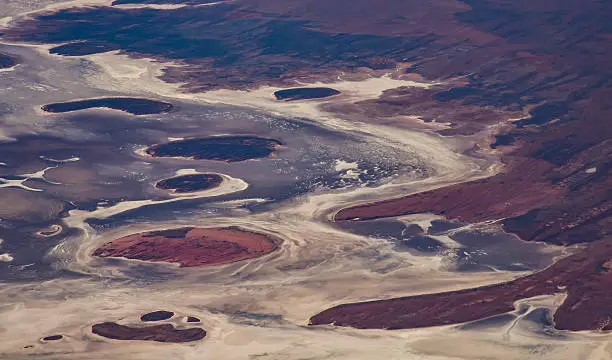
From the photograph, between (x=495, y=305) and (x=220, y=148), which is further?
(x=220, y=148)

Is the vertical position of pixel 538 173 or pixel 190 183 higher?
pixel 190 183

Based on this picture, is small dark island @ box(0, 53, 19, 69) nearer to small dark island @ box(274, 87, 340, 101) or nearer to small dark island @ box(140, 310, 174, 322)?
small dark island @ box(274, 87, 340, 101)

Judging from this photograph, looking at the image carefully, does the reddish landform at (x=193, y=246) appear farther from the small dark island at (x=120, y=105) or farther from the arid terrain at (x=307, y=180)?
the small dark island at (x=120, y=105)

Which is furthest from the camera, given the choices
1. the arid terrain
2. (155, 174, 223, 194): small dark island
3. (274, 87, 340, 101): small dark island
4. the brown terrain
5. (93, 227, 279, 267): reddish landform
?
(274, 87, 340, 101): small dark island

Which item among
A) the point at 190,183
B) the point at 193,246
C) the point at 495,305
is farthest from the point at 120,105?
the point at 495,305

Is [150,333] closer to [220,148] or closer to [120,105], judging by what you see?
[220,148]

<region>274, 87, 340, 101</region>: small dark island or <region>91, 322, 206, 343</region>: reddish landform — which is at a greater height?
<region>274, 87, 340, 101</region>: small dark island

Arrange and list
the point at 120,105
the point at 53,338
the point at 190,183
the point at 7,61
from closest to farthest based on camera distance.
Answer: the point at 53,338
the point at 190,183
the point at 120,105
the point at 7,61

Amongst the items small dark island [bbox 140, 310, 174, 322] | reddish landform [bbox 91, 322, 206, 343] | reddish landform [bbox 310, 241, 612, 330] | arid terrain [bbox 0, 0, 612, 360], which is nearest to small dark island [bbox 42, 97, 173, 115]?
arid terrain [bbox 0, 0, 612, 360]
